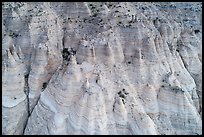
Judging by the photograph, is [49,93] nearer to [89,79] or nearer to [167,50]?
[89,79]

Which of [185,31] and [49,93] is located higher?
[185,31]

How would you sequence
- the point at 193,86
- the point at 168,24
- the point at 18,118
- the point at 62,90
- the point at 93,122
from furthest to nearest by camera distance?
the point at 168,24 < the point at 193,86 < the point at 18,118 < the point at 62,90 < the point at 93,122

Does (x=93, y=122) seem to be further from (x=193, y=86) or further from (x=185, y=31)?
(x=185, y=31)

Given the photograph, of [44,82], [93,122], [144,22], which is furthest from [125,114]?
[144,22]

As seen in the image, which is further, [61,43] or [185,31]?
[185,31]

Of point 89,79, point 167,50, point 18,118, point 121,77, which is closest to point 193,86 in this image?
point 167,50

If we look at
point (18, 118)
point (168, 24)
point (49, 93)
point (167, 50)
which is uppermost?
point (168, 24)

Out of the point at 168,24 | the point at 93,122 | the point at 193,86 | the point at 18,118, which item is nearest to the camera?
the point at 93,122
